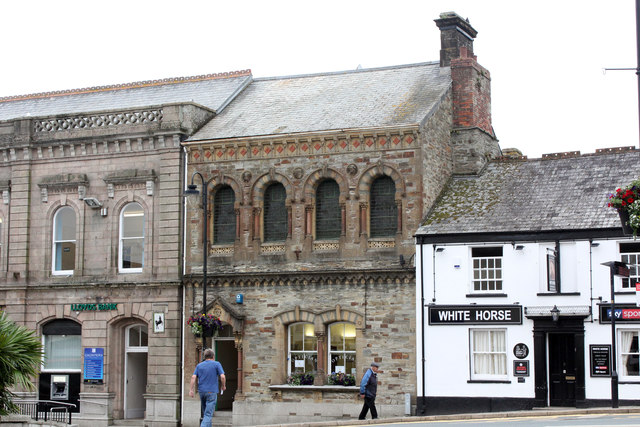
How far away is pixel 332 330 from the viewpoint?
3338 centimetres

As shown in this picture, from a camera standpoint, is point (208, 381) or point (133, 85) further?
point (133, 85)

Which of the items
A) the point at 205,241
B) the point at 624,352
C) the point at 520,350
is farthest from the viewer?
the point at 205,241

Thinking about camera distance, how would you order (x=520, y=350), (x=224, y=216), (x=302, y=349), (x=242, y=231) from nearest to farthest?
(x=520, y=350), (x=302, y=349), (x=242, y=231), (x=224, y=216)

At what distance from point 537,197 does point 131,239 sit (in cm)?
1375

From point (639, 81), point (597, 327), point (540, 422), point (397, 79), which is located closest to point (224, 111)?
point (397, 79)

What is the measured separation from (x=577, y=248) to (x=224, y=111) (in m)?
14.0

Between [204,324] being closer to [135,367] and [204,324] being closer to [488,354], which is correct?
[135,367]

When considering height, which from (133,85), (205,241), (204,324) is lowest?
(204,324)

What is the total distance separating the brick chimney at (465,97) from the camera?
118 ft

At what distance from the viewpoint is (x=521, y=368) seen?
30484 mm

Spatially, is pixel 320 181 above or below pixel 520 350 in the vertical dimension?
above

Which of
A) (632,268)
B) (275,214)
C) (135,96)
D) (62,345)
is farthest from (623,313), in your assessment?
(135,96)

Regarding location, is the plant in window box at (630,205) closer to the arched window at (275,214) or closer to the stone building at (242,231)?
the stone building at (242,231)

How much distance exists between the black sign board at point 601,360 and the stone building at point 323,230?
526 cm
